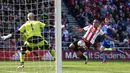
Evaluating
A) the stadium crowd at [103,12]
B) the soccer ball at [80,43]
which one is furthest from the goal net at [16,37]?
the stadium crowd at [103,12]

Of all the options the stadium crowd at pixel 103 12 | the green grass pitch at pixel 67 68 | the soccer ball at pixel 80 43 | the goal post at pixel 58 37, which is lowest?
the green grass pitch at pixel 67 68

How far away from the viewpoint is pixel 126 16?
26.7 metres

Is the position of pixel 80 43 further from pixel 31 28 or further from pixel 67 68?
pixel 31 28

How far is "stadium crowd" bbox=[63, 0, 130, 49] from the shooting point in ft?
83.6

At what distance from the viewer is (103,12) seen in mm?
26672

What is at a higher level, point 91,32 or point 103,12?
point 103,12

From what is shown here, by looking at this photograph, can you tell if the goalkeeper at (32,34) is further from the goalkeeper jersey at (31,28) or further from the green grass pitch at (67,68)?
the green grass pitch at (67,68)

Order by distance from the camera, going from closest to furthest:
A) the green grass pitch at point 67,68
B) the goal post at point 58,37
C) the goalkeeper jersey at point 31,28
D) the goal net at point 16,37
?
the goal post at point 58,37, the green grass pitch at point 67,68, the goalkeeper jersey at point 31,28, the goal net at point 16,37

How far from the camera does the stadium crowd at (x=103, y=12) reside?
2547 centimetres

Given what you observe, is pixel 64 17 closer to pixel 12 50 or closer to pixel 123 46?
pixel 123 46

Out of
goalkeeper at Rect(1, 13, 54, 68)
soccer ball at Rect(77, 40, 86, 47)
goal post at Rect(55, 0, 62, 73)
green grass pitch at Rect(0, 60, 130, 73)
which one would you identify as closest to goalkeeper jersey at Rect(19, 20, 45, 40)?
goalkeeper at Rect(1, 13, 54, 68)

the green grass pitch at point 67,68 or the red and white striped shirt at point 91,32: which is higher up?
the red and white striped shirt at point 91,32

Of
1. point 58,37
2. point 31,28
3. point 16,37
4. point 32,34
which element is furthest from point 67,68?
point 58,37

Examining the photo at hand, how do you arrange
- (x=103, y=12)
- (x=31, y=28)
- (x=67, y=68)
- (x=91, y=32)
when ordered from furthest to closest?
(x=103, y=12)
(x=91, y=32)
(x=67, y=68)
(x=31, y=28)
